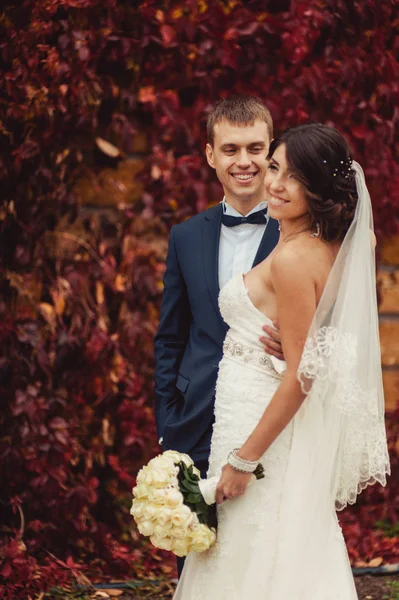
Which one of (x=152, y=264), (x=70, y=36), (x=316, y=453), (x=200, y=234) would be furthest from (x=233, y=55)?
(x=316, y=453)

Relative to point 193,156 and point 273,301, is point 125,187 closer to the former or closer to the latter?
point 193,156

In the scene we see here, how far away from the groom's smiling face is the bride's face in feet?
1.82

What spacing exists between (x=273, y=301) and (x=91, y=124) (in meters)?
2.31

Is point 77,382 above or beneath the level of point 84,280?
beneath

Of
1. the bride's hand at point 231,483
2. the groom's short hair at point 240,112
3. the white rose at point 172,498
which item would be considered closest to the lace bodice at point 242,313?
the bride's hand at point 231,483

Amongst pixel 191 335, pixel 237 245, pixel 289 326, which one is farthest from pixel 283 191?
pixel 191 335

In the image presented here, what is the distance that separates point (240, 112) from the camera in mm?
3258

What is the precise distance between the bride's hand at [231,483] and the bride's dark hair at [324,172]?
0.74 meters

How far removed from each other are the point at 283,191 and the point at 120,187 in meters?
2.31

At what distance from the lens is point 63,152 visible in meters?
4.61

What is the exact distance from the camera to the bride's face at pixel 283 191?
103 inches

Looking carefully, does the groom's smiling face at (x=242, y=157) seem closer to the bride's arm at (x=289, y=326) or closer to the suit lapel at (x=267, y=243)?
the suit lapel at (x=267, y=243)

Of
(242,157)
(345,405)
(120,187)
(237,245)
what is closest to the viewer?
(345,405)

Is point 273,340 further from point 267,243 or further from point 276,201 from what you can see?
point 267,243
